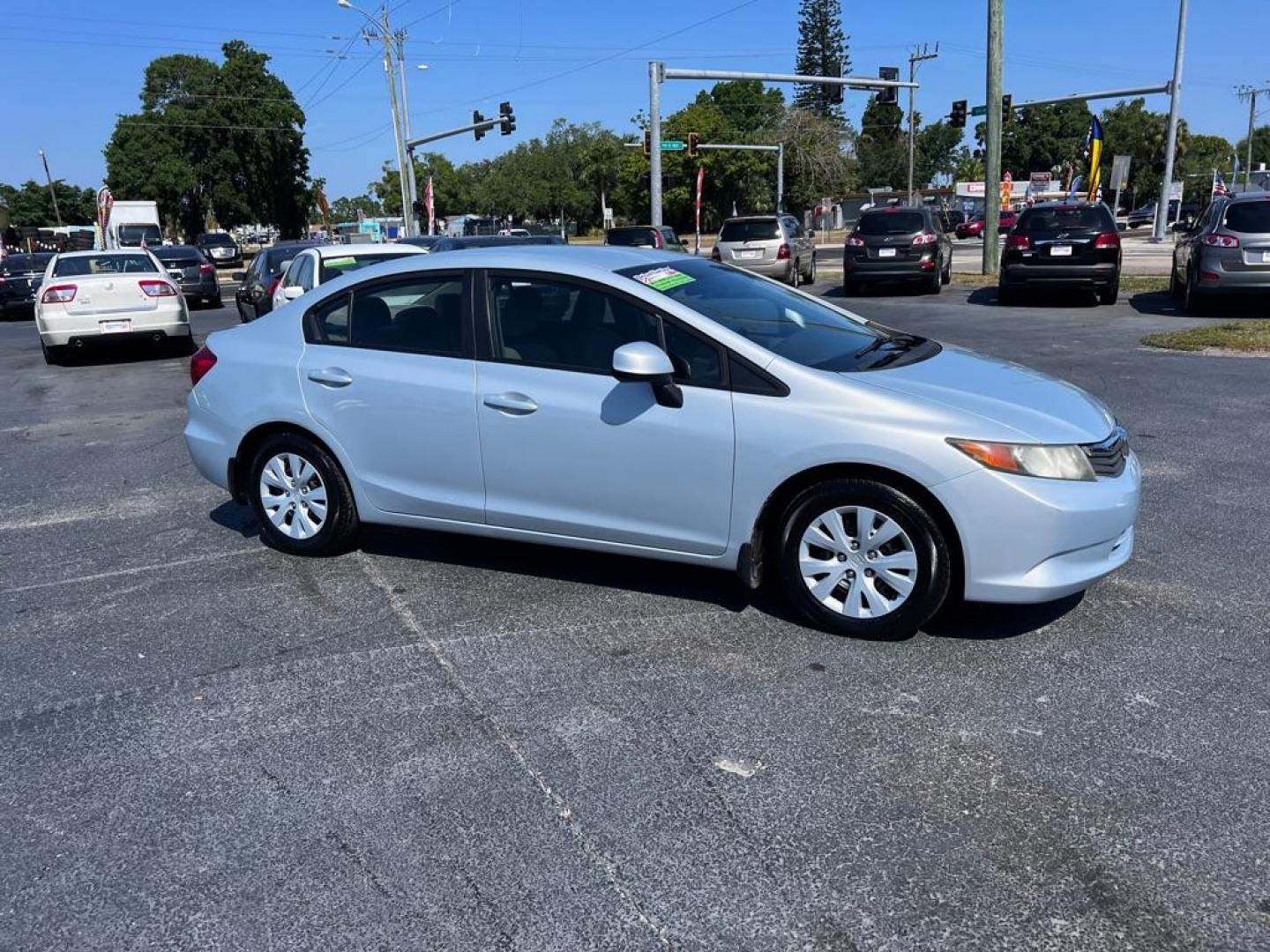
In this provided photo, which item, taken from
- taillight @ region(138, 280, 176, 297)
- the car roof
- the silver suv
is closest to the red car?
the silver suv

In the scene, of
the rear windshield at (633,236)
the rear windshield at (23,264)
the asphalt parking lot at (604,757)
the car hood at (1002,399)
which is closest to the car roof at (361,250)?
the asphalt parking lot at (604,757)

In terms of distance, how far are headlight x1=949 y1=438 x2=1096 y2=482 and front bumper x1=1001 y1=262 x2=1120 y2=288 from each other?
46.7ft

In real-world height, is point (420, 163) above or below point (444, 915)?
above

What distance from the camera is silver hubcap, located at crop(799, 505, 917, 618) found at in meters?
4.18

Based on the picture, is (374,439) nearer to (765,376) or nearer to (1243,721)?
(765,376)

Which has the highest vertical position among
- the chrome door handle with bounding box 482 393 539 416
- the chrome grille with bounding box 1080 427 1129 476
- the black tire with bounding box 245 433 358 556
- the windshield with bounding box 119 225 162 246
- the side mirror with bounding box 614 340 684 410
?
the windshield with bounding box 119 225 162 246

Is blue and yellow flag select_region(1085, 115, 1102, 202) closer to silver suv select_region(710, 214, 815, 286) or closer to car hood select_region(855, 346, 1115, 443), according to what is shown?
silver suv select_region(710, 214, 815, 286)

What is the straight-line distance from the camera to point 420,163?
107m

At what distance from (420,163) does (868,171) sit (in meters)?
47.3

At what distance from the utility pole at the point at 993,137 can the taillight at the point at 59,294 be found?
16.8 meters

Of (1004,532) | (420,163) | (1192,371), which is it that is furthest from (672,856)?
(420,163)

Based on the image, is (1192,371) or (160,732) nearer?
(160,732)

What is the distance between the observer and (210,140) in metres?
63.8

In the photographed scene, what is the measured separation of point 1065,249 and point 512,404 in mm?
14677
